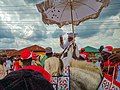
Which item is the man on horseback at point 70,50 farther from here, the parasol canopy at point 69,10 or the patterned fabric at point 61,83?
the patterned fabric at point 61,83

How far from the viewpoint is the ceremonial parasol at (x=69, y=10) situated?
885cm

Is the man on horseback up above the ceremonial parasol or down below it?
below

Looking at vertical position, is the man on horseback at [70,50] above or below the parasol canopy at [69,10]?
below

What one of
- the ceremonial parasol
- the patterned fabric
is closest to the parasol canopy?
the ceremonial parasol

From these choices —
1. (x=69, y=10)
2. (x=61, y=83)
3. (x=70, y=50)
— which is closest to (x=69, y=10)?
(x=69, y=10)

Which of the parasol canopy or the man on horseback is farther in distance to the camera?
the parasol canopy

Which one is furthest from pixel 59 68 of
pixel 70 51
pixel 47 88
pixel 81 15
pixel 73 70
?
pixel 47 88

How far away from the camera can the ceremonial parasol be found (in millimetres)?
8853

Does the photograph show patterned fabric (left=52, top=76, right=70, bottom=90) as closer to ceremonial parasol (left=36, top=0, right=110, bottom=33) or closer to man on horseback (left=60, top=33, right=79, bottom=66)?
man on horseback (left=60, top=33, right=79, bottom=66)

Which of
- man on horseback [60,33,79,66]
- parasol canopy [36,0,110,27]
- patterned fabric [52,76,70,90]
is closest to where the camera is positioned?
patterned fabric [52,76,70,90]

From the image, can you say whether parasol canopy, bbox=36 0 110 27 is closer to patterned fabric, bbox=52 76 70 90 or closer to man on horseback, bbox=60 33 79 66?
man on horseback, bbox=60 33 79 66

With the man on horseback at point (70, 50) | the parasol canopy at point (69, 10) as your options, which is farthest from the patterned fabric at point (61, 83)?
the parasol canopy at point (69, 10)

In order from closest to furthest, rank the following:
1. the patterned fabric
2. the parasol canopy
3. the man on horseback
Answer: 1. the patterned fabric
2. the man on horseback
3. the parasol canopy

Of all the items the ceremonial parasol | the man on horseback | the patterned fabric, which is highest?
the ceremonial parasol
